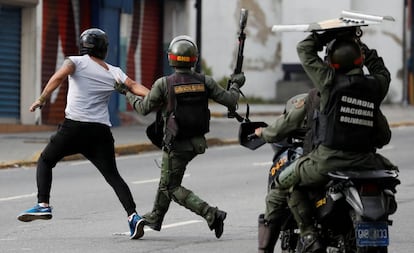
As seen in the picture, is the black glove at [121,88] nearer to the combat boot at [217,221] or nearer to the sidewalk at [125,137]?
the combat boot at [217,221]

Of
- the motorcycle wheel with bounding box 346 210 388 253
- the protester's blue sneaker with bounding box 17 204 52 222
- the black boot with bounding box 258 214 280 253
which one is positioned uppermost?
the motorcycle wheel with bounding box 346 210 388 253

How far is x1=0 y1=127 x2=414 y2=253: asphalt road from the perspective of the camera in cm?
1058

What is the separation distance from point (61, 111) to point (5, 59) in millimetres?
1903

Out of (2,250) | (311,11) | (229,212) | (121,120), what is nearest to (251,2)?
(311,11)

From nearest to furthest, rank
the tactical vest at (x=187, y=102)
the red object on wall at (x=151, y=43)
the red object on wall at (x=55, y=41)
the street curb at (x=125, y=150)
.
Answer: the tactical vest at (x=187, y=102)
the street curb at (x=125, y=150)
the red object on wall at (x=55, y=41)
the red object on wall at (x=151, y=43)

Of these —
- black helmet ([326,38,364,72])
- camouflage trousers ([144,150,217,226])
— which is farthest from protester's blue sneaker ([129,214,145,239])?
black helmet ([326,38,364,72])

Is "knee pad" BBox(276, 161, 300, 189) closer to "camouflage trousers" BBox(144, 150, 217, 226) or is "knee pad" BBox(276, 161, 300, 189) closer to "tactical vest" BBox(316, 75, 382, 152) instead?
"tactical vest" BBox(316, 75, 382, 152)

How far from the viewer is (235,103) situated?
34.8 feet

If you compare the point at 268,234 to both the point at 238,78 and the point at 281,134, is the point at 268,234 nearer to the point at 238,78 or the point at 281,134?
the point at 281,134

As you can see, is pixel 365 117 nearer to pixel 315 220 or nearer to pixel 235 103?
pixel 315 220

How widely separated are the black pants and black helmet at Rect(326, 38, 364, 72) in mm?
3368

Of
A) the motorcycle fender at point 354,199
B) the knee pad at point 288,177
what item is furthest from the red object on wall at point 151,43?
the motorcycle fender at point 354,199

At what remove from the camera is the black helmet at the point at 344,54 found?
314 inches

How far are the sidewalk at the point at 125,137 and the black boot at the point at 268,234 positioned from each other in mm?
10140
